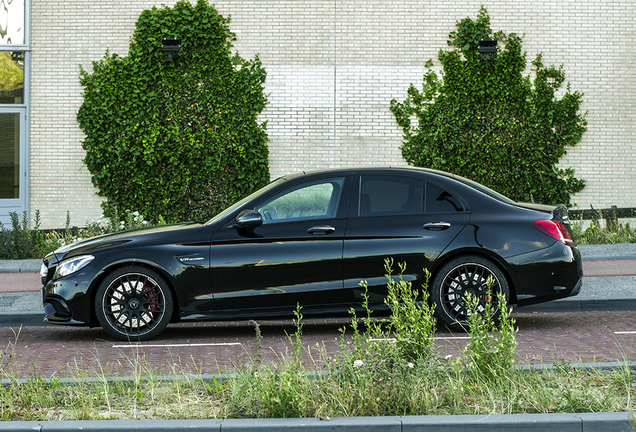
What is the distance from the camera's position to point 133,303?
22.4ft

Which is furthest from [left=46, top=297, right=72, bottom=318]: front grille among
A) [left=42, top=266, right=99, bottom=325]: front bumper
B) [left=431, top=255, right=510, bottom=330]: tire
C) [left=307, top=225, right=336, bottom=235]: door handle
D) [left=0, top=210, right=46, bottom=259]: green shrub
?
[left=0, top=210, right=46, bottom=259]: green shrub

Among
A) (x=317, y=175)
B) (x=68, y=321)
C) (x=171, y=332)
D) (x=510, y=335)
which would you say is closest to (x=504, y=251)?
(x=317, y=175)

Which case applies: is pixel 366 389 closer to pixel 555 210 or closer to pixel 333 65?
pixel 555 210

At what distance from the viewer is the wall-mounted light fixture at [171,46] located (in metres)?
14.7

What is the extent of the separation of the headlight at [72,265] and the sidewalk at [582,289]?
1397mm

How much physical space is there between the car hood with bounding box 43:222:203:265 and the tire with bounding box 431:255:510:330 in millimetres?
2466

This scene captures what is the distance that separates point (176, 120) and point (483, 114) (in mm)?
6734

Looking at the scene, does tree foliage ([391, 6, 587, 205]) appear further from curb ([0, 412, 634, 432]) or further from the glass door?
curb ([0, 412, 634, 432])

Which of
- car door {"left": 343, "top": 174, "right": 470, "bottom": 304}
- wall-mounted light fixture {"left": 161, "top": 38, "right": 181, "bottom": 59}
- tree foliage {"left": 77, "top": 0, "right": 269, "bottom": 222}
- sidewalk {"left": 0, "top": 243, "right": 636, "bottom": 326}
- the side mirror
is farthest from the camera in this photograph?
tree foliage {"left": 77, "top": 0, "right": 269, "bottom": 222}

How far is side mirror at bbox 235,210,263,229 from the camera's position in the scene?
675 cm

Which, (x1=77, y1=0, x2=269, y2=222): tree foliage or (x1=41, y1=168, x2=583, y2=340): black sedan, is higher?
(x1=77, y1=0, x2=269, y2=222): tree foliage

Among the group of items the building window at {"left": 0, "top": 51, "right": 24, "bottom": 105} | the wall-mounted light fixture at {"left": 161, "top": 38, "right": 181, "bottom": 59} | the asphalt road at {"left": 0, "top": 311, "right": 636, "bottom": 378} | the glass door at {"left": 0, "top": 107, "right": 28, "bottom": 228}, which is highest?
the wall-mounted light fixture at {"left": 161, "top": 38, "right": 181, "bottom": 59}

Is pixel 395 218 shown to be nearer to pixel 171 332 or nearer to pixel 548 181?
pixel 171 332

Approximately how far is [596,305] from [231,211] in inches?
181
